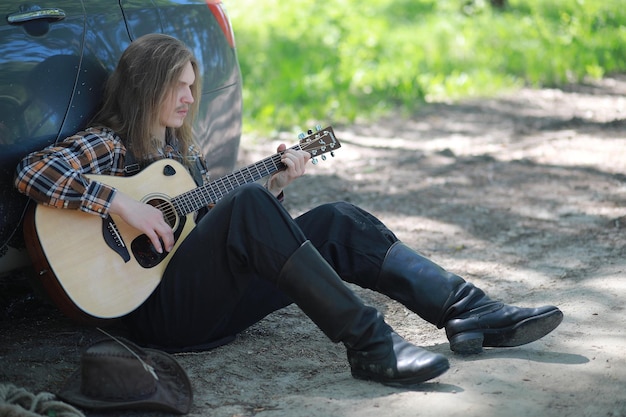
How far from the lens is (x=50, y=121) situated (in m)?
3.35

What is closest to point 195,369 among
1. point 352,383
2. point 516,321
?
point 352,383

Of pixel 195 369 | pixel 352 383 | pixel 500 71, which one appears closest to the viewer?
pixel 352 383

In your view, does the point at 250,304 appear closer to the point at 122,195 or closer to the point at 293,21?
the point at 122,195

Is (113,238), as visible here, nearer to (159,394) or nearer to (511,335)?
(159,394)

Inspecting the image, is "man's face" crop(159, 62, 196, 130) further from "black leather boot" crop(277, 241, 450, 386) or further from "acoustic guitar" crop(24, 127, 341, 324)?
"black leather boot" crop(277, 241, 450, 386)

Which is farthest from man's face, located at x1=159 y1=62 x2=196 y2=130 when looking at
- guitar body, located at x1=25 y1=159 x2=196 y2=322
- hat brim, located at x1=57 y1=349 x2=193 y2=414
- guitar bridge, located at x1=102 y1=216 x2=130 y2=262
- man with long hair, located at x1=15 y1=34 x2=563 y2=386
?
hat brim, located at x1=57 y1=349 x2=193 y2=414

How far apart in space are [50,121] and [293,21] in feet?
28.9

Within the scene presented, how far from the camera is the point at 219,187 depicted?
3.48 metres

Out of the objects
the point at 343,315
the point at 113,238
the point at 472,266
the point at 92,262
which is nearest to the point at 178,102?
the point at 113,238

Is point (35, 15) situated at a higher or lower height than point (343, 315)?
higher

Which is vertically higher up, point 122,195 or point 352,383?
point 122,195

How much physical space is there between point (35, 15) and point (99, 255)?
0.94m

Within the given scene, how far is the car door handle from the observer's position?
323 cm

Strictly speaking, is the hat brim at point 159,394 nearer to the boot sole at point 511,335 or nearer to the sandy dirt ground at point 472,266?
the sandy dirt ground at point 472,266
